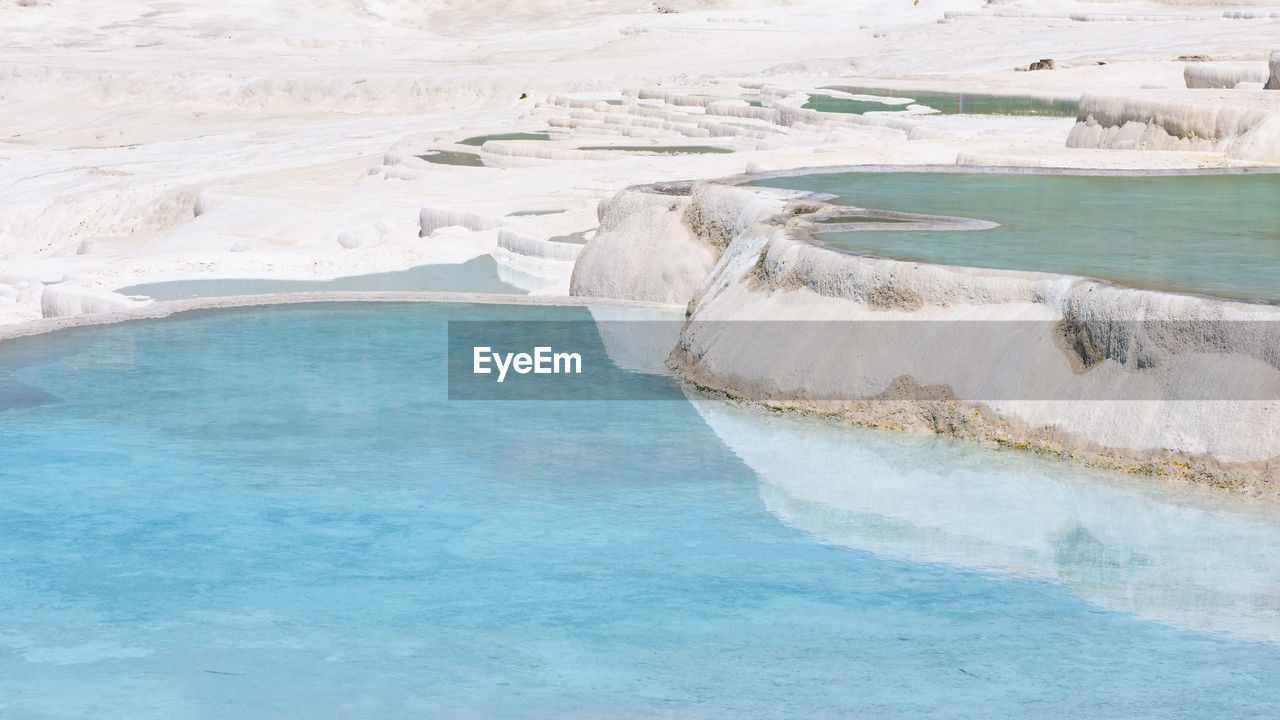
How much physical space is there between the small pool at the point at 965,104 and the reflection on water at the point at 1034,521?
637 inches

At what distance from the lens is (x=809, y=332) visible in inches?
247

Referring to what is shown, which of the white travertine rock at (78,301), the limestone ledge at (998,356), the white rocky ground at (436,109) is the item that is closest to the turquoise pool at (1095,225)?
the limestone ledge at (998,356)

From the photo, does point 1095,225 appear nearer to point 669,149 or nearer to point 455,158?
point 669,149

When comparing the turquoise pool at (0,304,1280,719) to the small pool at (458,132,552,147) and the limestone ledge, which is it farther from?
the small pool at (458,132,552,147)

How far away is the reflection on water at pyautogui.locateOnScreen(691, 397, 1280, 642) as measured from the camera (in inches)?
161

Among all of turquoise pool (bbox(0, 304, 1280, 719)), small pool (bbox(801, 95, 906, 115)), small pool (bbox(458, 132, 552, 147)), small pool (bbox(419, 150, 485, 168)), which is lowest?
small pool (bbox(419, 150, 485, 168))

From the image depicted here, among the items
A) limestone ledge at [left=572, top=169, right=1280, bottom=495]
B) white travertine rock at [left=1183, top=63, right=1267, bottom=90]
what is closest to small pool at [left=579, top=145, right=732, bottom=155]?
white travertine rock at [left=1183, top=63, right=1267, bottom=90]

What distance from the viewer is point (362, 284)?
35.9ft

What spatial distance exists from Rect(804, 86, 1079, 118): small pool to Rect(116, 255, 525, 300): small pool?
11.8 metres

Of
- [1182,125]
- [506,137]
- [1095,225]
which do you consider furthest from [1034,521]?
[506,137]

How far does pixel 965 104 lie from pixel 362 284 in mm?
14449

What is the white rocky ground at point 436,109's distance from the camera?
1377cm

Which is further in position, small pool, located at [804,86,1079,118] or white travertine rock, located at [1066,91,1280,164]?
small pool, located at [804,86,1079,118]

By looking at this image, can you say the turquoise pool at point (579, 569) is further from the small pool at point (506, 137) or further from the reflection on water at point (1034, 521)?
the small pool at point (506, 137)
